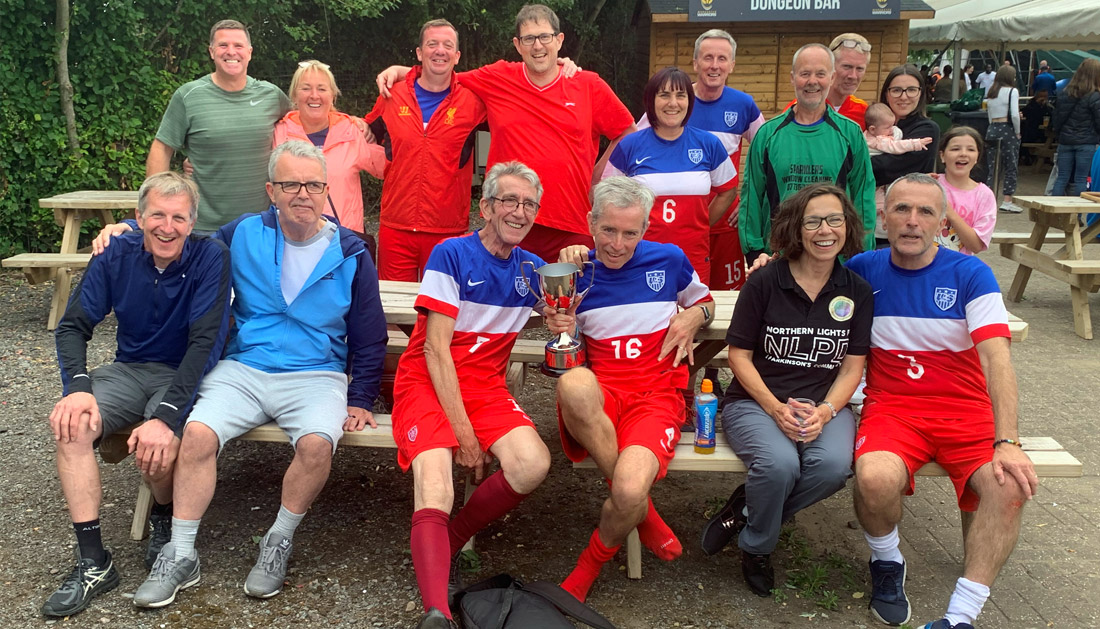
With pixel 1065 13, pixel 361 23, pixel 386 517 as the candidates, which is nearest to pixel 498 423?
pixel 386 517

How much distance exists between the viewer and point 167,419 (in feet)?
12.0

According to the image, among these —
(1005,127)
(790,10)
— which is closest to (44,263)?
(790,10)

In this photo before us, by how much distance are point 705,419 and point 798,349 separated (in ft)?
1.51

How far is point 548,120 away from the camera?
4.84 m

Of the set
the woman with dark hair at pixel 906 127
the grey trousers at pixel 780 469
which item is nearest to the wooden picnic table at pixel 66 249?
the woman with dark hair at pixel 906 127

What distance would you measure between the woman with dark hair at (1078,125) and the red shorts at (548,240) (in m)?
10.3

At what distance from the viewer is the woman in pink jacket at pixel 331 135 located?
16.6 feet

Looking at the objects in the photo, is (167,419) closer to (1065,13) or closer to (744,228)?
(744,228)

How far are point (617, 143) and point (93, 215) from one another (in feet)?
17.4

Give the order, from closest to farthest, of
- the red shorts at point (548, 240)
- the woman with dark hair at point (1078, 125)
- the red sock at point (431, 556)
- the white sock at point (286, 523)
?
the red sock at point (431, 556) < the white sock at point (286, 523) < the red shorts at point (548, 240) < the woman with dark hair at point (1078, 125)

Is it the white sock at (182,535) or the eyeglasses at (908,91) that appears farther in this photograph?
the eyeglasses at (908,91)

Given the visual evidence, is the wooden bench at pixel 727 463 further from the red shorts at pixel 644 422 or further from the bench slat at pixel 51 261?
the bench slat at pixel 51 261

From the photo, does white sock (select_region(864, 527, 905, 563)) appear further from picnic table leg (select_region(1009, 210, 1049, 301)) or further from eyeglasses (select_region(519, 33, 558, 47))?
picnic table leg (select_region(1009, 210, 1049, 301))

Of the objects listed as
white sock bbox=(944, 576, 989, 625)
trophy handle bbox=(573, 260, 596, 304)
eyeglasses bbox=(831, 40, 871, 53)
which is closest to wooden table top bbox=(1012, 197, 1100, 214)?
eyeglasses bbox=(831, 40, 871, 53)
